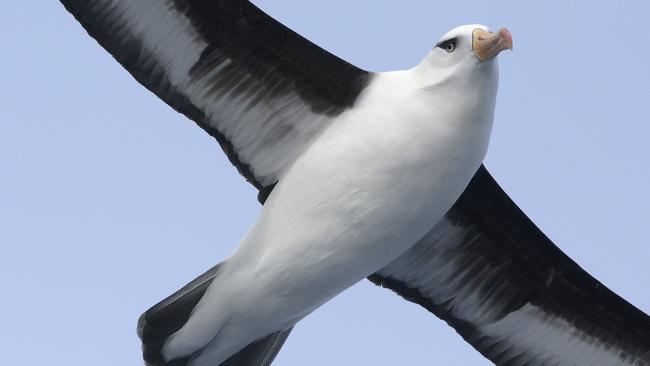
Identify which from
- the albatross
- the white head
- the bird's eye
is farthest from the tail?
the bird's eye

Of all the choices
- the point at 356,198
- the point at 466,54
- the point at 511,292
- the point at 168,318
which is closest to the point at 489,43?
the point at 466,54

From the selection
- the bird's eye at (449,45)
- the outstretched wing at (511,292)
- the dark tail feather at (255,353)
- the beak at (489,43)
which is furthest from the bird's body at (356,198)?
the outstretched wing at (511,292)

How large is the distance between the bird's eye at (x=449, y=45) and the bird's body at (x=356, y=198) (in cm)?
23

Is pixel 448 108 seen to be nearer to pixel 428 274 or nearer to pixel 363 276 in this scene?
pixel 363 276

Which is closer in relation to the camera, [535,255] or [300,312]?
[300,312]

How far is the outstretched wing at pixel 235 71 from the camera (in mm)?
12859

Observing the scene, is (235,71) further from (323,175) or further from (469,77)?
(469,77)

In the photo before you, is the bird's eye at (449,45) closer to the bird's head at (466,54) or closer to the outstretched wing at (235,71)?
the bird's head at (466,54)

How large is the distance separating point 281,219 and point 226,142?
1083 mm

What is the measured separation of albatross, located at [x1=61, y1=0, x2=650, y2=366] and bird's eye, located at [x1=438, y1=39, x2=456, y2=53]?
0.03m

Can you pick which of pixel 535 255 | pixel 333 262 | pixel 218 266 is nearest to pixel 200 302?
pixel 218 266

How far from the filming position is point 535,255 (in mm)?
14172

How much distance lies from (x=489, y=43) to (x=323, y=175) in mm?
1764

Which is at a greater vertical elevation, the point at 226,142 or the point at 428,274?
the point at 226,142
